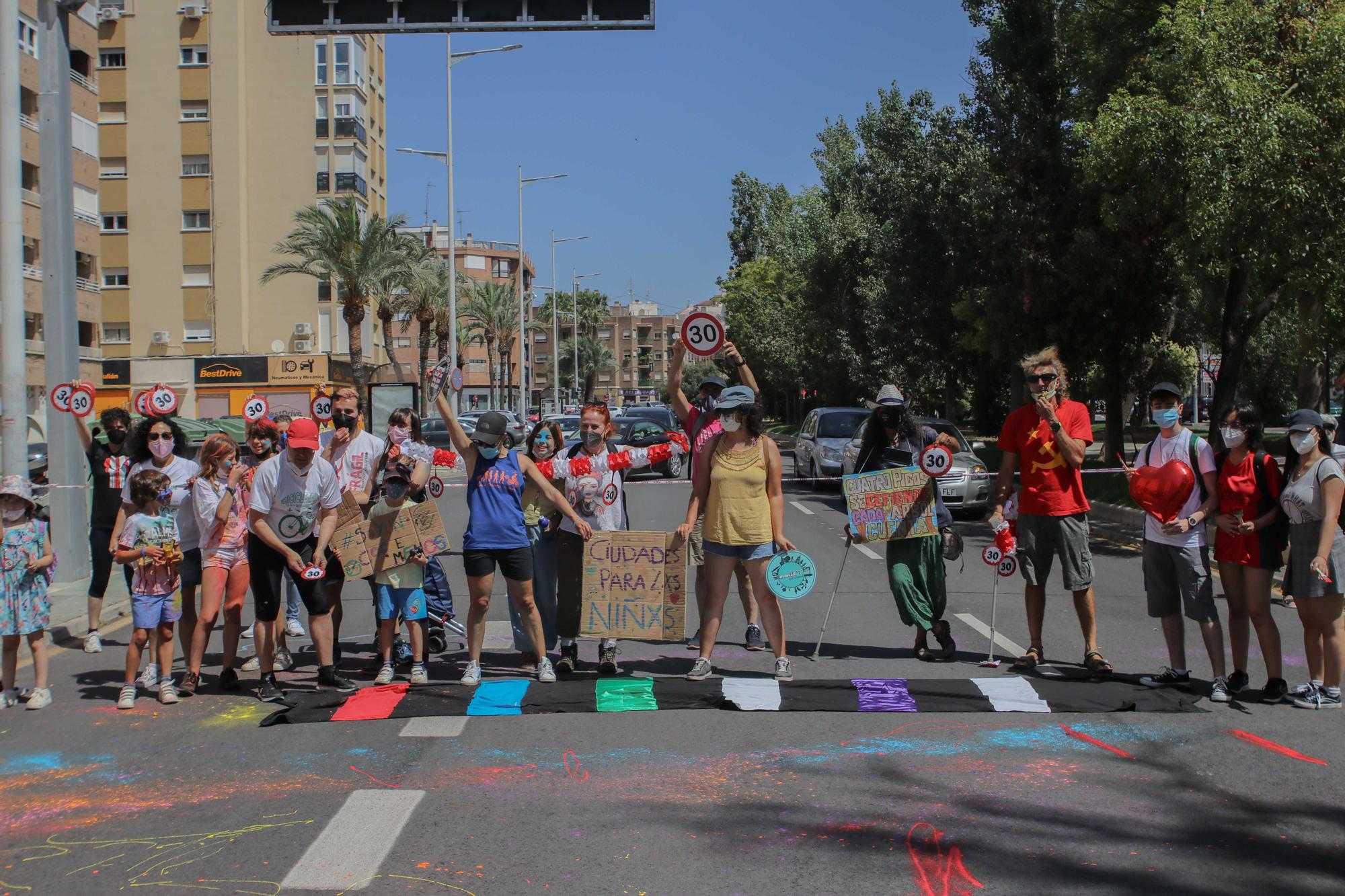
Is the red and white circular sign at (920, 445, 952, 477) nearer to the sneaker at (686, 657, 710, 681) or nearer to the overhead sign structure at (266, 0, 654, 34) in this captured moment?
the sneaker at (686, 657, 710, 681)

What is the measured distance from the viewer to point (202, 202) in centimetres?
5200

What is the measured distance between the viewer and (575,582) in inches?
327

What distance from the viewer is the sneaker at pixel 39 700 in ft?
24.3

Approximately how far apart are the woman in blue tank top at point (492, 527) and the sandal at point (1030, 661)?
3168mm

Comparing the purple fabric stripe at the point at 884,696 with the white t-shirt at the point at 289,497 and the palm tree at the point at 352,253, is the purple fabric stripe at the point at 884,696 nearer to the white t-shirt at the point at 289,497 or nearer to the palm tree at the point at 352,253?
the white t-shirt at the point at 289,497

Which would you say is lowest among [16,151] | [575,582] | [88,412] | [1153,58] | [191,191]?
[575,582]

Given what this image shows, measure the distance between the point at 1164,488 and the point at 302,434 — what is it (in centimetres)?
545

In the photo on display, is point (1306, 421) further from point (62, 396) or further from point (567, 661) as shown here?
point (62, 396)

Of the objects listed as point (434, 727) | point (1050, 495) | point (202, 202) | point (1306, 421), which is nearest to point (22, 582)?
point (434, 727)

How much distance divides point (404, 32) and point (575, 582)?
6.46m

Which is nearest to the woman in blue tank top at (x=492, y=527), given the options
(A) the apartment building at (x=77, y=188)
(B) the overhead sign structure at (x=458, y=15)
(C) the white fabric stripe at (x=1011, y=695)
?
(C) the white fabric stripe at (x=1011, y=695)

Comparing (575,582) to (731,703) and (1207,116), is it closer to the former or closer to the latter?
(731,703)

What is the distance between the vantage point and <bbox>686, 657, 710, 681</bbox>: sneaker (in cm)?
777

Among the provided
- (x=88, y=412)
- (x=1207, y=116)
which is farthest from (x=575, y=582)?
(x=1207, y=116)
